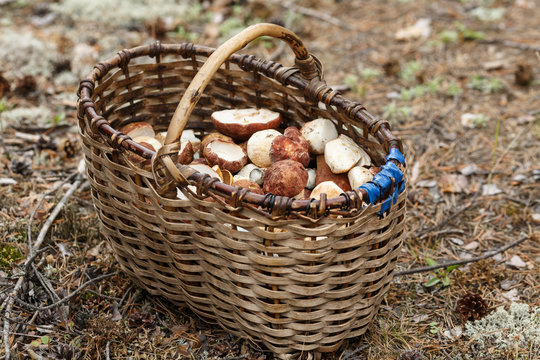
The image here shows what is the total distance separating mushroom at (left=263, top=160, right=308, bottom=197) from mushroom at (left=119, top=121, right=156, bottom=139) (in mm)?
634

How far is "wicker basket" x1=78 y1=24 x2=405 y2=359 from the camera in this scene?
1359 mm

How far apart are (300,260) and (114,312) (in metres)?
0.79

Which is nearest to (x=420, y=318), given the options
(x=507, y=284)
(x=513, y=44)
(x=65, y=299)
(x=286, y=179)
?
(x=507, y=284)

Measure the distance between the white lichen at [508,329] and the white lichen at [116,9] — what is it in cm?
333

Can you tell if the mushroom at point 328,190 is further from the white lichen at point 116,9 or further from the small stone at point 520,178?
the white lichen at point 116,9

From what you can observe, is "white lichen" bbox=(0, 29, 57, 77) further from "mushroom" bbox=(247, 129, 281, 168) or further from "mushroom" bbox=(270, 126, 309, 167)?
"mushroom" bbox=(270, 126, 309, 167)

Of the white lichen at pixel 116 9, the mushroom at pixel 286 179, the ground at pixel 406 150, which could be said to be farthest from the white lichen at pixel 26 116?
the mushroom at pixel 286 179

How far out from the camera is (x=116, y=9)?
4152mm

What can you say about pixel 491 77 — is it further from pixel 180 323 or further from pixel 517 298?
pixel 180 323

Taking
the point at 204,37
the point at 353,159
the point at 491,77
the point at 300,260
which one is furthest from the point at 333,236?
the point at 204,37

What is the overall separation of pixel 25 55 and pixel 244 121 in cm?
214

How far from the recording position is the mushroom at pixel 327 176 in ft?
5.76

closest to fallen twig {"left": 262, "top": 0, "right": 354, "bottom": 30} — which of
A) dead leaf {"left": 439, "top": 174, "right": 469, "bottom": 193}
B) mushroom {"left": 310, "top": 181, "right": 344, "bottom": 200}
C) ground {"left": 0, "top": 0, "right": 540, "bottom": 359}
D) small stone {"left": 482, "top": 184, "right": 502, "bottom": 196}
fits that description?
ground {"left": 0, "top": 0, "right": 540, "bottom": 359}

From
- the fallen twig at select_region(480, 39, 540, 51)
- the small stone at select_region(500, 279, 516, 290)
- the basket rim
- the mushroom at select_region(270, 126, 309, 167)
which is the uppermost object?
the basket rim
